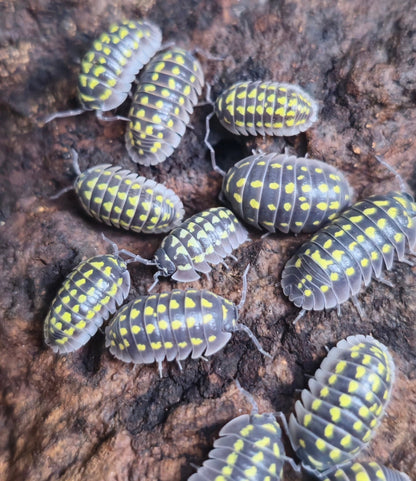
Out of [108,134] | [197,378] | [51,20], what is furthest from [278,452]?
[51,20]

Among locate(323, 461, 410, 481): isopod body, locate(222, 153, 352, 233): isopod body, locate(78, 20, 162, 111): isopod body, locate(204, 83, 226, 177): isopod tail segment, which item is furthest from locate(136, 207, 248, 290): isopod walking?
locate(323, 461, 410, 481): isopod body

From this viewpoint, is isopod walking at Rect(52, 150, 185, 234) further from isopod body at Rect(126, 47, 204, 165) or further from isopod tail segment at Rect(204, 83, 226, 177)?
isopod tail segment at Rect(204, 83, 226, 177)

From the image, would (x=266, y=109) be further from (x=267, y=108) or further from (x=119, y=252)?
(x=119, y=252)

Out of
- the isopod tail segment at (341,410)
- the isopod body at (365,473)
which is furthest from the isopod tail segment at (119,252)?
the isopod body at (365,473)

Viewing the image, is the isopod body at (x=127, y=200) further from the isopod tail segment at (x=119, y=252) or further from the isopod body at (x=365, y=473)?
the isopod body at (x=365, y=473)

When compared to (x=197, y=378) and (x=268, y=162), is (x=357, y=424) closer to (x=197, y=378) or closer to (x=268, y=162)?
(x=197, y=378)

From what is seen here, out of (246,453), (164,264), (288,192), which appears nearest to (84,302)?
(164,264)
